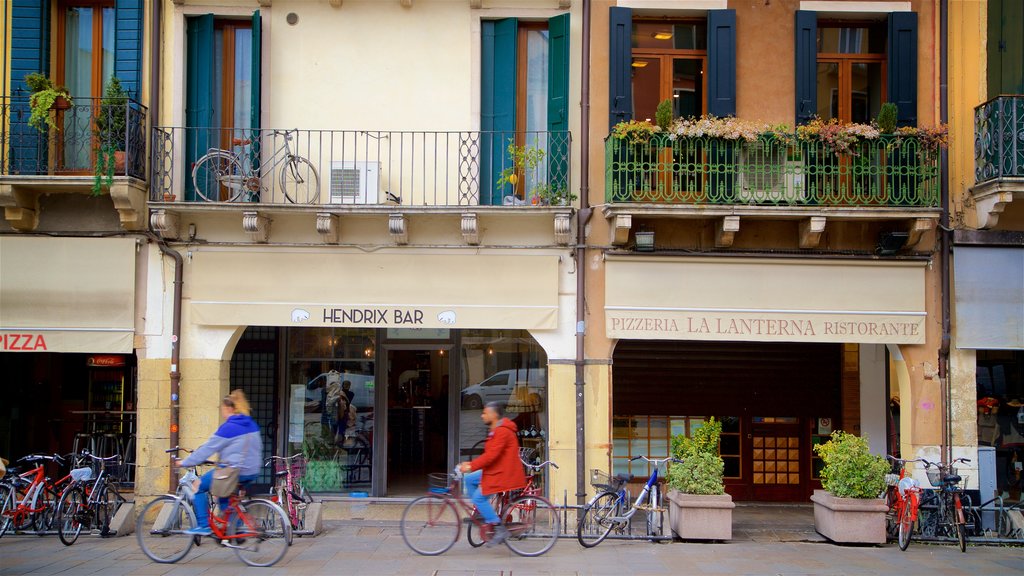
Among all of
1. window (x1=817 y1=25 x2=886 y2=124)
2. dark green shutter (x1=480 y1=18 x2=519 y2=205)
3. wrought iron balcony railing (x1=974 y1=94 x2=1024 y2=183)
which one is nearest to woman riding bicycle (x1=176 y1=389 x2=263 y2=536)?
dark green shutter (x1=480 y1=18 x2=519 y2=205)

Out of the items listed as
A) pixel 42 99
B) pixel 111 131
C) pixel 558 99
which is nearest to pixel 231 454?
pixel 111 131

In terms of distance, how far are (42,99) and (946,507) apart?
1290 cm

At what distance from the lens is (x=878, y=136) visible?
446 inches

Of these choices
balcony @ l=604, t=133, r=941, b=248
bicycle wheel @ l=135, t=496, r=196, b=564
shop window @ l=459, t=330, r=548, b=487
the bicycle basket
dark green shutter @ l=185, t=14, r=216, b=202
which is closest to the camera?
bicycle wheel @ l=135, t=496, r=196, b=564

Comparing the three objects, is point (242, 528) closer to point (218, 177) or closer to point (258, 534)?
point (258, 534)

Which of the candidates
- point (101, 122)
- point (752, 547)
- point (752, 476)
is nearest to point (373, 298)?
point (101, 122)

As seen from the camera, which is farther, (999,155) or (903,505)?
(999,155)

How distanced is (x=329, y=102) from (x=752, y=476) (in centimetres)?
906

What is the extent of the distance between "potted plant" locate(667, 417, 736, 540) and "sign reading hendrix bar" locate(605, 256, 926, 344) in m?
1.76

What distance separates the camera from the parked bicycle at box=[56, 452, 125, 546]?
1034 cm

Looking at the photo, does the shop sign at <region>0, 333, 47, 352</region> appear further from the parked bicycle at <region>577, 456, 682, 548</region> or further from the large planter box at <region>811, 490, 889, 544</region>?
the large planter box at <region>811, 490, 889, 544</region>

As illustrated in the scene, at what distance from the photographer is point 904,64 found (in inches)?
464

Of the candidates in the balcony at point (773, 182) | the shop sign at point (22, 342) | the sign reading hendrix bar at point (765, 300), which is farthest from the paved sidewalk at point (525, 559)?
the balcony at point (773, 182)

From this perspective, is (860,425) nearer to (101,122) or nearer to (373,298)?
(373,298)
